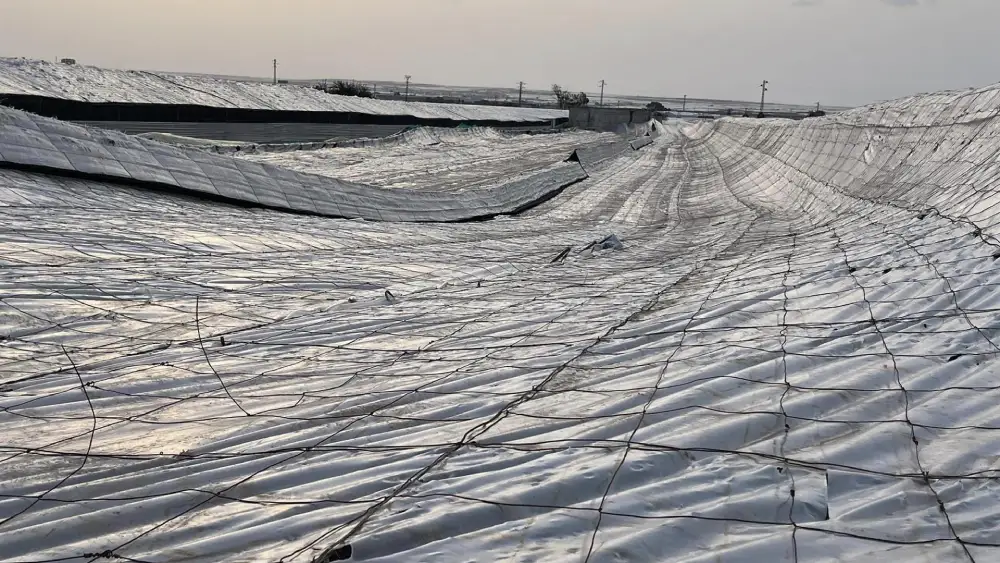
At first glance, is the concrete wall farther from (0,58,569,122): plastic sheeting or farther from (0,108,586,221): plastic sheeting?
(0,108,586,221): plastic sheeting

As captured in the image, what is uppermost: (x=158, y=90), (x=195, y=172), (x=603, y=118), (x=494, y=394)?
(x=603, y=118)

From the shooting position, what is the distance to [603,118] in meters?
49.3

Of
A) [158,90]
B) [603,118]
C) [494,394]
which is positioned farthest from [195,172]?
[603,118]

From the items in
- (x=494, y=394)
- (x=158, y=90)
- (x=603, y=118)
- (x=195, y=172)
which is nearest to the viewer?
(x=494, y=394)

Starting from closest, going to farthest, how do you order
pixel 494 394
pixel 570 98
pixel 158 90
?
pixel 494 394, pixel 158 90, pixel 570 98

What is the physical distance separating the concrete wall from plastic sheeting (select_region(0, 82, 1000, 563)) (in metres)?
40.4

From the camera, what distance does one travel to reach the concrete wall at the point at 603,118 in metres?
48.0

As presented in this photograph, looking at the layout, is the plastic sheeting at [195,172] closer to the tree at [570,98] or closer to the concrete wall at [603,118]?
the concrete wall at [603,118]

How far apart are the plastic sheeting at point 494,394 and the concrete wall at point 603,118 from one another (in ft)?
132

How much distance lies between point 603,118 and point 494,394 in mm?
46940

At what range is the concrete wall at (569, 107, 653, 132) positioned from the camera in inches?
1890

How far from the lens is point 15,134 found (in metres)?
8.81

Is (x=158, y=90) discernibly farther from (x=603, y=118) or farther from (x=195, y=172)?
(x=603, y=118)

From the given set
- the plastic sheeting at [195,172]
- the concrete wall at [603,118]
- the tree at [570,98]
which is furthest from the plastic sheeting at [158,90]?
the tree at [570,98]
